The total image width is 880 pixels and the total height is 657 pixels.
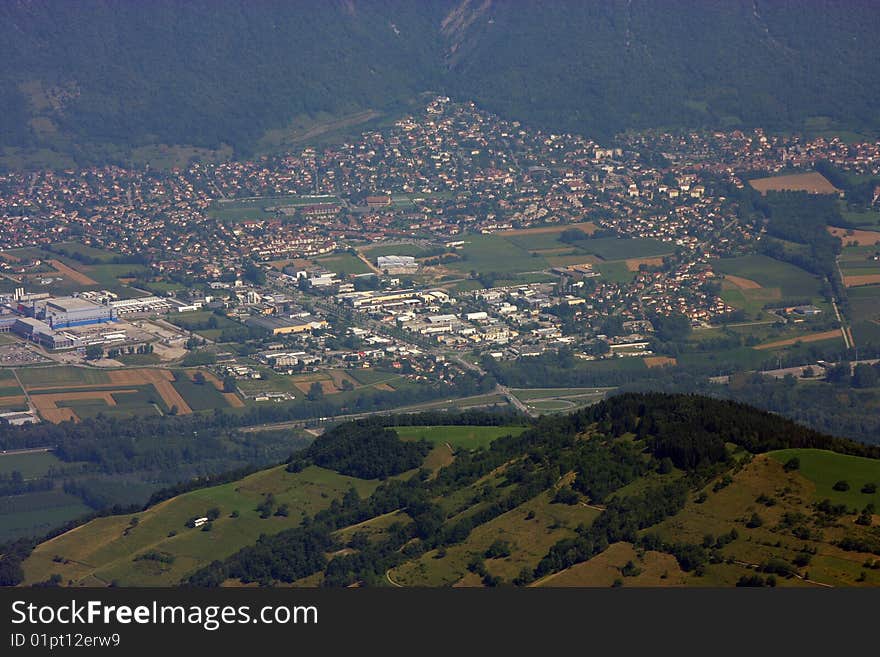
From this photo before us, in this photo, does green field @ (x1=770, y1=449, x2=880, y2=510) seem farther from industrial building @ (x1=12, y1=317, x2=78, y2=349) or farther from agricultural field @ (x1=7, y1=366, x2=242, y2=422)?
industrial building @ (x1=12, y1=317, x2=78, y2=349)

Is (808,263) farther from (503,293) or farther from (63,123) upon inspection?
(63,123)

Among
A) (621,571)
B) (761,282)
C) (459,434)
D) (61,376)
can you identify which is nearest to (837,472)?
(621,571)

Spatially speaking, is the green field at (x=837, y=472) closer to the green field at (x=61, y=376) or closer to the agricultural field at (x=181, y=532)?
the agricultural field at (x=181, y=532)

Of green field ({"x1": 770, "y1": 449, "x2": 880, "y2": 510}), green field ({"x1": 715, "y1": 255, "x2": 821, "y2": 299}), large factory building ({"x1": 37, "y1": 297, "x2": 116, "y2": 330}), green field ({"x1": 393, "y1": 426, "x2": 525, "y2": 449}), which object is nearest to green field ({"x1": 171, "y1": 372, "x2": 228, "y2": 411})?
large factory building ({"x1": 37, "y1": 297, "x2": 116, "y2": 330})

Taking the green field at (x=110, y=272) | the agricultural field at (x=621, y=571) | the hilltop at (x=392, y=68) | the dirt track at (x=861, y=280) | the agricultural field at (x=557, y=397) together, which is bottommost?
the agricultural field at (x=557, y=397)

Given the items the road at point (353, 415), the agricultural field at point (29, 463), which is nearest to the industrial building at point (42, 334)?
the road at point (353, 415)

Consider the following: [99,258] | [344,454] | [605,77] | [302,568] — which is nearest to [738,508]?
[302,568]

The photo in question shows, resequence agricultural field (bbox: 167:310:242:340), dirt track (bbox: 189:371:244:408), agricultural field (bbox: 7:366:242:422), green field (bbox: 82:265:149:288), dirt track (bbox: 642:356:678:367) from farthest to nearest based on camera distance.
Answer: green field (bbox: 82:265:149:288) < agricultural field (bbox: 167:310:242:340) < dirt track (bbox: 642:356:678:367) < dirt track (bbox: 189:371:244:408) < agricultural field (bbox: 7:366:242:422)

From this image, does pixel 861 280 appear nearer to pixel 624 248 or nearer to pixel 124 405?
pixel 624 248
